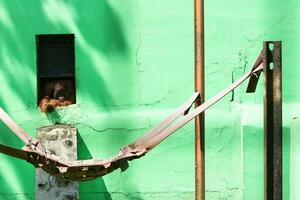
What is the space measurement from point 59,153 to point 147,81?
77cm

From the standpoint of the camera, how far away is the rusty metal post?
2.92 metres

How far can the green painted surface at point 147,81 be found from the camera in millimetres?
4426

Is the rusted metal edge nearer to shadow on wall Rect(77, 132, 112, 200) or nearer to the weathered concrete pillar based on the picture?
the weathered concrete pillar

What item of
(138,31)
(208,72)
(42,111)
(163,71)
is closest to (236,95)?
(208,72)

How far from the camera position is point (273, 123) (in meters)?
2.97

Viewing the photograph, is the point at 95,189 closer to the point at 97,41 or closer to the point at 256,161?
the point at 97,41

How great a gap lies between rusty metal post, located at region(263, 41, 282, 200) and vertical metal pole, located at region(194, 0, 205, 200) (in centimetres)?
40

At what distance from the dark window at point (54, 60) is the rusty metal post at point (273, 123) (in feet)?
6.18

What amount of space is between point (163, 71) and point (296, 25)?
3.13 ft

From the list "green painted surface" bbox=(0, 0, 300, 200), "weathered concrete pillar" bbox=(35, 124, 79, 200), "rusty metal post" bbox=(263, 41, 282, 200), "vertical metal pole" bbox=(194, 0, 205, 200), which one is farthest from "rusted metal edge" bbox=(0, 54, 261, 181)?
"green painted surface" bbox=(0, 0, 300, 200)

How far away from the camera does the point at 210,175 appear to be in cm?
452

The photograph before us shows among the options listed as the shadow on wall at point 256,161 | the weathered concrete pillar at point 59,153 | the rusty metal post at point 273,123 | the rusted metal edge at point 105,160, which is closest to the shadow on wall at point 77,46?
the weathered concrete pillar at point 59,153

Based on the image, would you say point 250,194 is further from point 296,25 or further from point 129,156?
point 129,156

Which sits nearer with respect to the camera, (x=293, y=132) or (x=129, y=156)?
(x=129, y=156)
